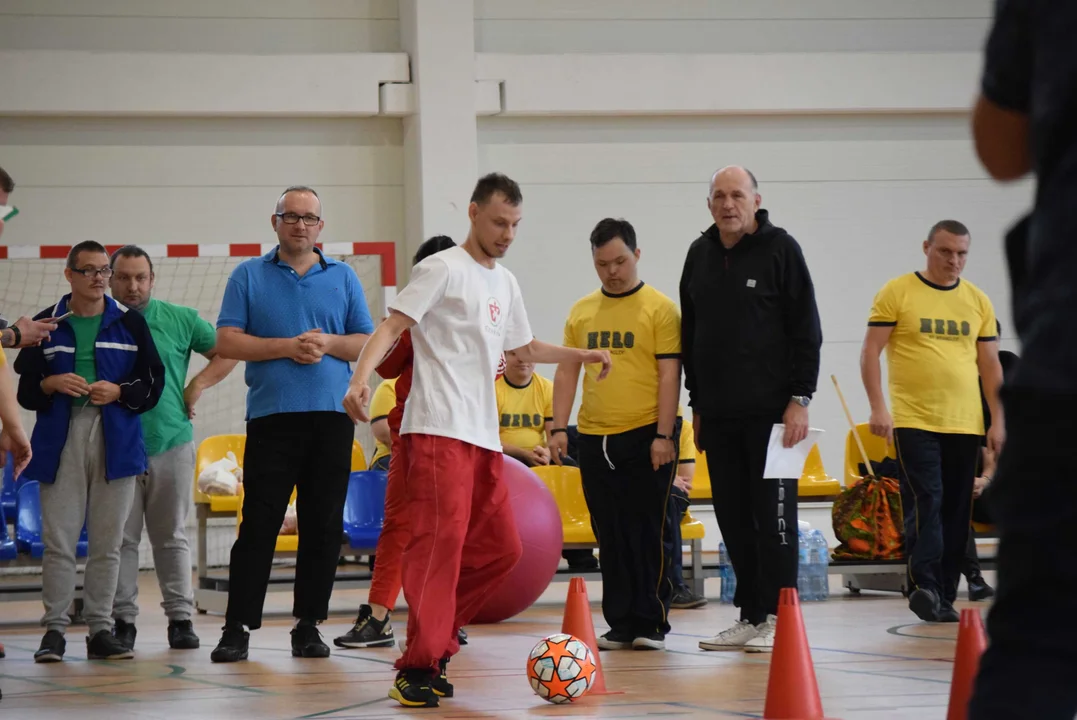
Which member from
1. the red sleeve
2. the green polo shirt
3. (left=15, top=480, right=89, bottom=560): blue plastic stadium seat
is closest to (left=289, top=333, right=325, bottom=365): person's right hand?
the red sleeve

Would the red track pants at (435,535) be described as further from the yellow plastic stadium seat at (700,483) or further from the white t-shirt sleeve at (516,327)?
the yellow plastic stadium seat at (700,483)

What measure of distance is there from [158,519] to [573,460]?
150 inches

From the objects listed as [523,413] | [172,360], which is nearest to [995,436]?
[523,413]

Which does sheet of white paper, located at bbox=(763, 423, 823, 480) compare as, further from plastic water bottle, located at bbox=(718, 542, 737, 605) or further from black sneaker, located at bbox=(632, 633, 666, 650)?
plastic water bottle, located at bbox=(718, 542, 737, 605)

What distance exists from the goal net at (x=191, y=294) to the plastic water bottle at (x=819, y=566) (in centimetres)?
448

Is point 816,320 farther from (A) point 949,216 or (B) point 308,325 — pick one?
(A) point 949,216

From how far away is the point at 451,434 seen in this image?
4.14 m

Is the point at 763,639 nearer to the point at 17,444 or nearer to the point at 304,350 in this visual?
the point at 304,350

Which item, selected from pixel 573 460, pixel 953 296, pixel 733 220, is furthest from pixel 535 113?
pixel 733 220

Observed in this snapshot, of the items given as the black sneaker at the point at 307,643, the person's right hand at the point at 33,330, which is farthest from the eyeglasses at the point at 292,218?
the black sneaker at the point at 307,643

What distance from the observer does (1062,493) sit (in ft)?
5.13

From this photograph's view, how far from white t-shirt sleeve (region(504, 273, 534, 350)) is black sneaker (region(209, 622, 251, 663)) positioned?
175 cm

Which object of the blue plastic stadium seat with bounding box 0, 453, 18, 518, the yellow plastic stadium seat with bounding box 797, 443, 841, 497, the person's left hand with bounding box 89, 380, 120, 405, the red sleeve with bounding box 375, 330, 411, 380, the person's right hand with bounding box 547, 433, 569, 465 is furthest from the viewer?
the yellow plastic stadium seat with bounding box 797, 443, 841, 497

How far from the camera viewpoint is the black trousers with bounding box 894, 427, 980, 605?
6.64 m
